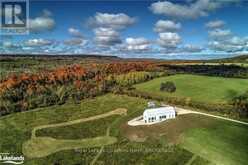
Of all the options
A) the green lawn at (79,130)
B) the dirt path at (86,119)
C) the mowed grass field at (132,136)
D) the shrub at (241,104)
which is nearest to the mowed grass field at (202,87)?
the shrub at (241,104)

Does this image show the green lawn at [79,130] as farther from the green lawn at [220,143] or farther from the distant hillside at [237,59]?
the distant hillside at [237,59]

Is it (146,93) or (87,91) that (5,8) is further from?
(146,93)

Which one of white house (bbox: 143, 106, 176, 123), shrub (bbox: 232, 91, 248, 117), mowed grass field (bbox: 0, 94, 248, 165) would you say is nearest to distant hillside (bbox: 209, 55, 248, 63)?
shrub (bbox: 232, 91, 248, 117)

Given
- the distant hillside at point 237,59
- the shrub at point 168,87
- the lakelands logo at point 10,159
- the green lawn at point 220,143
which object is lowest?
the lakelands logo at point 10,159

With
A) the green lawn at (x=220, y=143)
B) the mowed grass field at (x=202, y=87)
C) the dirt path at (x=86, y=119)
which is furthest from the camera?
the mowed grass field at (x=202, y=87)

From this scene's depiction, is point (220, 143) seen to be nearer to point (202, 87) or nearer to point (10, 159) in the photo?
point (202, 87)

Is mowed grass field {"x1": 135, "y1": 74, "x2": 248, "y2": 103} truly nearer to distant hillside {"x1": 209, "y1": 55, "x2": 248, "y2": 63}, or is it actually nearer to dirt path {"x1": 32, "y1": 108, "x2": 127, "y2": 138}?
distant hillside {"x1": 209, "y1": 55, "x2": 248, "y2": 63}

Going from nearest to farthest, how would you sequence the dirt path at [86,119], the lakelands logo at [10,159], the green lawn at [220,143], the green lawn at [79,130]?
the green lawn at [220,143] < the lakelands logo at [10,159] < the green lawn at [79,130] < the dirt path at [86,119]
